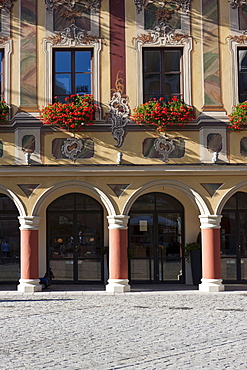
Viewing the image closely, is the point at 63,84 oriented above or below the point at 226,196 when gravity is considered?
above

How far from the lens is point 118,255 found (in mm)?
15680

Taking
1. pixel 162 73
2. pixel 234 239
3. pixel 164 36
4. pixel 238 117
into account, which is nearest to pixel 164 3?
pixel 164 36

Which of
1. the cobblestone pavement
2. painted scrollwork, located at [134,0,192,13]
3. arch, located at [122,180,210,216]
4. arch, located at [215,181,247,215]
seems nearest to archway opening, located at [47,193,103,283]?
arch, located at [122,180,210,216]

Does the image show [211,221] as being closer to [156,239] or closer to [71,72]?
[156,239]

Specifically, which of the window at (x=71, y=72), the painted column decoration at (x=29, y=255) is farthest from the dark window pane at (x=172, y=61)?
the painted column decoration at (x=29, y=255)

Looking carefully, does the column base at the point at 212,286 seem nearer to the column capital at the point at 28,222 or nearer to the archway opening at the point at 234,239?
the archway opening at the point at 234,239

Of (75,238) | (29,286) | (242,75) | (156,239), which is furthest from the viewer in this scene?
(156,239)

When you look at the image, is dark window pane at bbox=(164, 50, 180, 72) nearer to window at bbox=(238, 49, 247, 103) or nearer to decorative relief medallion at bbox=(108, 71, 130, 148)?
decorative relief medallion at bbox=(108, 71, 130, 148)

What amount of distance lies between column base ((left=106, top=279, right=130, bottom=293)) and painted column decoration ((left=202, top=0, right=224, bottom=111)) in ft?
16.7

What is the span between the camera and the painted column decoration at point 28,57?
16.0 meters

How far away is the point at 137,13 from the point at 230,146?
4.43 metres

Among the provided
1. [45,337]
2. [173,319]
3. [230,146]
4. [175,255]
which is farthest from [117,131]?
[45,337]

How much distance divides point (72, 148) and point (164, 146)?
96.7 inches

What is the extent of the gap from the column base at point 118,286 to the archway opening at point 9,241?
3151 mm
